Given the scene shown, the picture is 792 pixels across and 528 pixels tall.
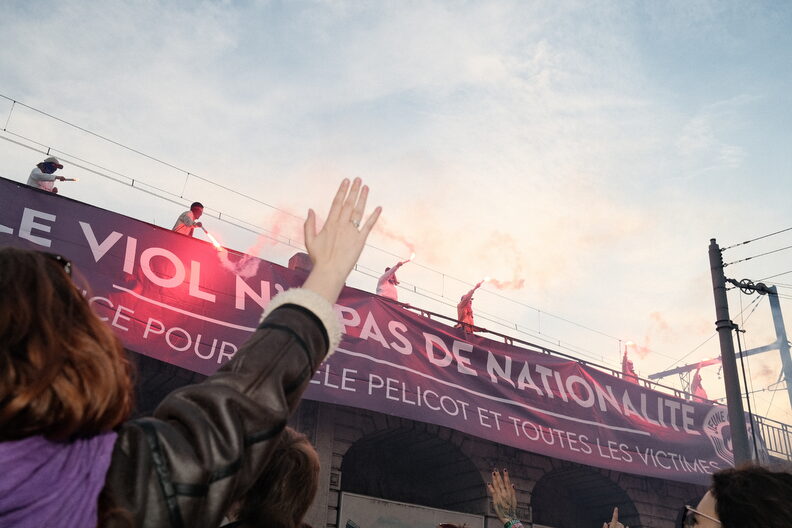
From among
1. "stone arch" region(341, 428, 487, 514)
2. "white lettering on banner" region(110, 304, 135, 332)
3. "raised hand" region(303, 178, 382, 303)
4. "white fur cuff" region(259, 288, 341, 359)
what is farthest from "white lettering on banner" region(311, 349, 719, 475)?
"white fur cuff" region(259, 288, 341, 359)

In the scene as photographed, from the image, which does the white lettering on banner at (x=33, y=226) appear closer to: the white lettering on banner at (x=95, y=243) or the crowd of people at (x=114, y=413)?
→ the white lettering on banner at (x=95, y=243)

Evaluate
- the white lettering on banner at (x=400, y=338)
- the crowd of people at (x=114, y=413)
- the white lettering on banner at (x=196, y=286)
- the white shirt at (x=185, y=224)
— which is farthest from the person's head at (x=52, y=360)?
the white shirt at (x=185, y=224)

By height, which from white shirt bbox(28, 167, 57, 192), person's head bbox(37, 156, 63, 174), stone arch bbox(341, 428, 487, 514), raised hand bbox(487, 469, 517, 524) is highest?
person's head bbox(37, 156, 63, 174)

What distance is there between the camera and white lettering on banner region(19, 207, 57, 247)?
8.07 metres

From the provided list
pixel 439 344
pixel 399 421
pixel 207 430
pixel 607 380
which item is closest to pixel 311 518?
pixel 399 421

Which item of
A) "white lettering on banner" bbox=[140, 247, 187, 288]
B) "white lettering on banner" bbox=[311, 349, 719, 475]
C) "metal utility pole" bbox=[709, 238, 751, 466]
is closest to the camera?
"white lettering on banner" bbox=[140, 247, 187, 288]

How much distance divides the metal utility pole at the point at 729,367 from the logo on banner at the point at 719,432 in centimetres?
522

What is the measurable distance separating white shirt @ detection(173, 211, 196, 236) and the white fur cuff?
991 centimetres

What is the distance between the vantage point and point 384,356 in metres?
10.6

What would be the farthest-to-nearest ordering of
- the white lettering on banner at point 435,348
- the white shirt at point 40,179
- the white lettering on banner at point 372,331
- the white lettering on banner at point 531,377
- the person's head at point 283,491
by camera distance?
the white lettering on banner at point 435,348
the white lettering on banner at point 531,377
the white lettering on banner at point 372,331
the white shirt at point 40,179
the person's head at point 283,491

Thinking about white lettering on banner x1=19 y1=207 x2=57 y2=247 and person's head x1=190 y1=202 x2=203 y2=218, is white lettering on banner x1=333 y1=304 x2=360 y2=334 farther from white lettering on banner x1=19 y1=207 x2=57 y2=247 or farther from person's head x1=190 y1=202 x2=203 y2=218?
white lettering on banner x1=19 y1=207 x2=57 y2=247

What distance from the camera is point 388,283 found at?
13227 mm

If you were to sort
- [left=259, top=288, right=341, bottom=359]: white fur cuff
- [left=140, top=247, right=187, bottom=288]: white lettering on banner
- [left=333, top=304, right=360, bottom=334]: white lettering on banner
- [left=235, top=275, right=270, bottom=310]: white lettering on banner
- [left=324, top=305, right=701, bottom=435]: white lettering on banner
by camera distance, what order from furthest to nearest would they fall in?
1. [left=324, top=305, right=701, bottom=435]: white lettering on banner
2. [left=333, top=304, right=360, bottom=334]: white lettering on banner
3. [left=235, top=275, right=270, bottom=310]: white lettering on banner
4. [left=140, top=247, right=187, bottom=288]: white lettering on banner
5. [left=259, top=288, right=341, bottom=359]: white fur cuff

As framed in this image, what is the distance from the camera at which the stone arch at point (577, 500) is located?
15375 mm
